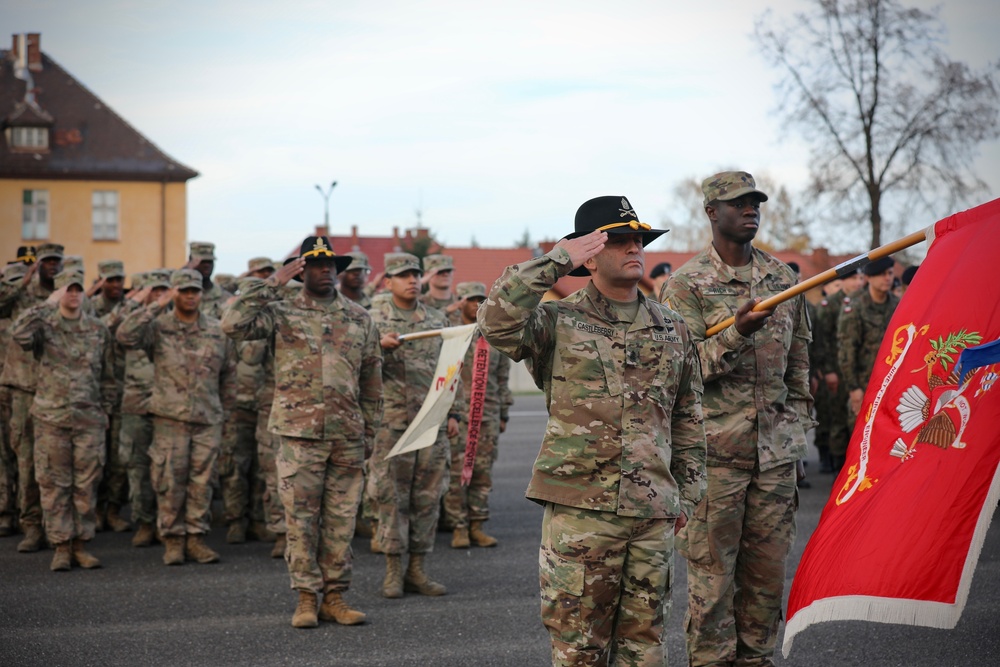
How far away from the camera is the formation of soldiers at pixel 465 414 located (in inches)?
190

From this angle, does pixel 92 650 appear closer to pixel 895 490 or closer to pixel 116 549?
pixel 116 549

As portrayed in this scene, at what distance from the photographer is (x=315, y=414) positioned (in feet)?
25.9

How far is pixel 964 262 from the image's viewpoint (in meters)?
4.26

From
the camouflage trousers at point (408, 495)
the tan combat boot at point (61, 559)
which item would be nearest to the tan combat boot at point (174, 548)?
the tan combat boot at point (61, 559)

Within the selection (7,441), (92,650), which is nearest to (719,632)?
(92,650)

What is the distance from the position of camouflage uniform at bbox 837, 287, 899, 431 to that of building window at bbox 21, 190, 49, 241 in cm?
3878

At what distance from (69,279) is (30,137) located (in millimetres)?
38130

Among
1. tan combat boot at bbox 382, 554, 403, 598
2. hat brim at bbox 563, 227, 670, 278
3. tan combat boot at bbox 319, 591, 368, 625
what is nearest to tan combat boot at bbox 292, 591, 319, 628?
tan combat boot at bbox 319, 591, 368, 625

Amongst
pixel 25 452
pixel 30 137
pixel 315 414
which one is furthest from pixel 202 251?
pixel 30 137

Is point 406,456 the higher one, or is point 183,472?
point 406,456

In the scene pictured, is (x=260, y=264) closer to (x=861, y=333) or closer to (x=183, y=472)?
(x=183, y=472)

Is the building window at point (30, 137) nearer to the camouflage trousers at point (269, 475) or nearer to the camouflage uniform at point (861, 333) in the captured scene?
the camouflage trousers at point (269, 475)

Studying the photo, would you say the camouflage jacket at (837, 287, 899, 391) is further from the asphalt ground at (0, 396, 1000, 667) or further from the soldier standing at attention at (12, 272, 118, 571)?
the soldier standing at attention at (12, 272, 118, 571)

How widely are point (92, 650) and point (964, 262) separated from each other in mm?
5651
